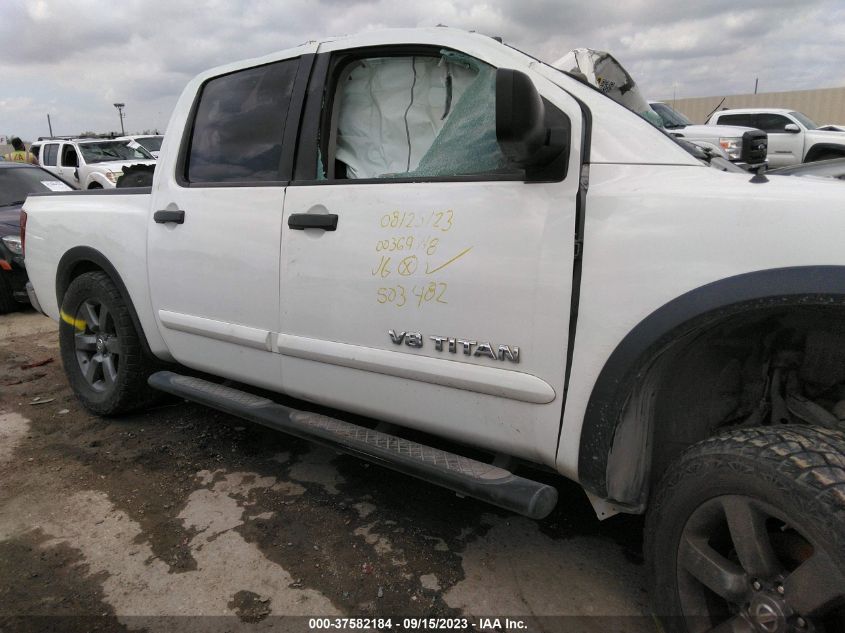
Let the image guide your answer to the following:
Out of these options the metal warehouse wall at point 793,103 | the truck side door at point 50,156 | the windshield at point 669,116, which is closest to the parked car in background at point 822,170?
the windshield at point 669,116

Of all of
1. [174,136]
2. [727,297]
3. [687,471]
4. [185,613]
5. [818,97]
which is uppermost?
[818,97]

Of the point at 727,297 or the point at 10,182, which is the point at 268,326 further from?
the point at 10,182

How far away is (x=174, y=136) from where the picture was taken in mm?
3361

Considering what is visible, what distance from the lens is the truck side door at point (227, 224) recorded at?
2.76 meters

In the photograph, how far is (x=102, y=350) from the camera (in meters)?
3.83

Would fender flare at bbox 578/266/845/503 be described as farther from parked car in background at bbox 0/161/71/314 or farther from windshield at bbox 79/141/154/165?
windshield at bbox 79/141/154/165

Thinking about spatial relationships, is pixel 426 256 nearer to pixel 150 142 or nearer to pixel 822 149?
pixel 822 149

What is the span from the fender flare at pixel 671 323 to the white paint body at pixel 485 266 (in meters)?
0.03

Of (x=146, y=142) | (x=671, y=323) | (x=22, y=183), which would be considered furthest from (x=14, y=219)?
(x=146, y=142)

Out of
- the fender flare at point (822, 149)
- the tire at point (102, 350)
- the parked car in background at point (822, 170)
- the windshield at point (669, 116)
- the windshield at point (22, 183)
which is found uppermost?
the windshield at point (669, 116)

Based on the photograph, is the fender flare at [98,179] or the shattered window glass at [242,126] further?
the fender flare at [98,179]

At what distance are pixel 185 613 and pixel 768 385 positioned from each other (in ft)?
6.76

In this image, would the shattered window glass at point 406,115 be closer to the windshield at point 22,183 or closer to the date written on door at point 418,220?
the date written on door at point 418,220

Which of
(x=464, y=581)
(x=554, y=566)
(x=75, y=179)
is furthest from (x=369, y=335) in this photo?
(x=75, y=179)
